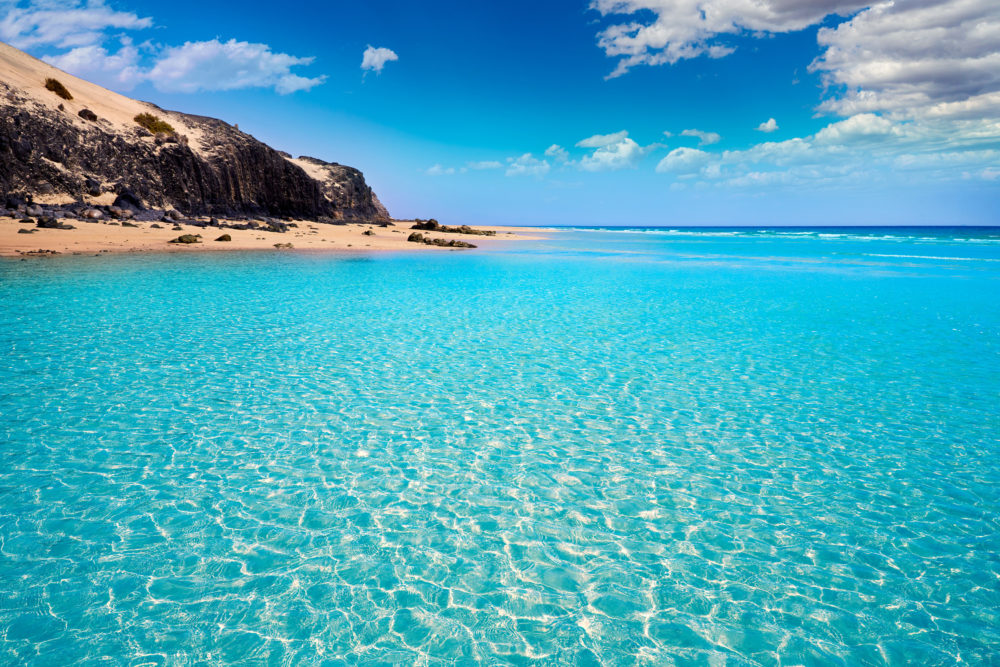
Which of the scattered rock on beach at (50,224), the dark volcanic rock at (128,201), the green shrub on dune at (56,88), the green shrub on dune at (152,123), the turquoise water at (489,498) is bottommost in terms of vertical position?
the turquoise water at (489,498)

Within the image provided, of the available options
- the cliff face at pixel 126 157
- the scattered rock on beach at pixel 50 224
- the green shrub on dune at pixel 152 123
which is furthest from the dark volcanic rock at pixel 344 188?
the scattered rock on beach at pixel 50 224

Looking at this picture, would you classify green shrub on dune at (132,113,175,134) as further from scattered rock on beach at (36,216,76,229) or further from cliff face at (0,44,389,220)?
scattered rock on beach at (36,216,76,229)

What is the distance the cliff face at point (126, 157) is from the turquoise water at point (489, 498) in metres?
30.8

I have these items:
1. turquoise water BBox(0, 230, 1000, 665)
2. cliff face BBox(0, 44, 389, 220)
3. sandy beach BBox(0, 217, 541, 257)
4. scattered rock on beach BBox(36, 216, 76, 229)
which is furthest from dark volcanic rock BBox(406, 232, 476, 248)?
turquoise water BBox(0, 230, 1000, 665)

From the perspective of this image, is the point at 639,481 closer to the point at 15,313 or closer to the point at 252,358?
the point at 252,358

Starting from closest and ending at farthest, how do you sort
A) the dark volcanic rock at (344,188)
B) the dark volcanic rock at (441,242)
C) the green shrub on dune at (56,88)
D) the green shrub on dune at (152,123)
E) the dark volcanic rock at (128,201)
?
1. the dark volcanic rock at (128,201)
2. the green shrub on dune at (56,88)
3. the dark volcanic rock at (441,242)
4. the green shrub on dune at (152,123)
5. the dark volcanic rock at (344,188)

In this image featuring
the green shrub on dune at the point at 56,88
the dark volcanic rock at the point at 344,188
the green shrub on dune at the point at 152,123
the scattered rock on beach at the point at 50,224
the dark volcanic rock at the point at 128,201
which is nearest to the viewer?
the scattered rock on beach at the point at 50,224

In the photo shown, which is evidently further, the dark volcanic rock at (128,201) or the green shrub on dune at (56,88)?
the green shrub on dune at (56,88)

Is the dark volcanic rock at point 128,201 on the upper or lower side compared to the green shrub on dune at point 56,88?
lower

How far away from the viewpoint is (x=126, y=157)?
41.8 metres

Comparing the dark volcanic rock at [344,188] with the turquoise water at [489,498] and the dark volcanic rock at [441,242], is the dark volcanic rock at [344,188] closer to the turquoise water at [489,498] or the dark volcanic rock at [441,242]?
the dark volcanic rock at [441,242]

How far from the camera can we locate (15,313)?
13.8 m

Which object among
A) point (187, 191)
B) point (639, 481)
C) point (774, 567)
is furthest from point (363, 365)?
point (187, 191)

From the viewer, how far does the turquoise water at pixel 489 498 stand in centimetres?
410
